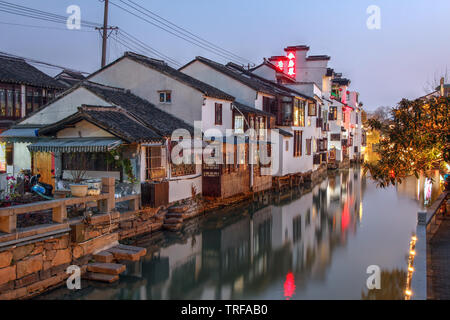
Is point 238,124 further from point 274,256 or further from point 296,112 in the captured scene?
point 274,256

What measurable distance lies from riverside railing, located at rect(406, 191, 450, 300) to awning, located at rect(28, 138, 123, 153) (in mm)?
11444

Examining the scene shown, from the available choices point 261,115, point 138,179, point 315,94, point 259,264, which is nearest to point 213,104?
point 261,115

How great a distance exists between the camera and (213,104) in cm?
2394

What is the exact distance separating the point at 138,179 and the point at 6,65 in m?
13.7

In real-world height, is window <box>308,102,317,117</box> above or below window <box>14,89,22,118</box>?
above

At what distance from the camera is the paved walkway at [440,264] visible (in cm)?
962

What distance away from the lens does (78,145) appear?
53.3 ft

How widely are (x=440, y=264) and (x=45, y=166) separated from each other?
17099 millimetres

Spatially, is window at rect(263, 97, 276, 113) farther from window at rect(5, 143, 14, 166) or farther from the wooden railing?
window at rect(5, 143, 14, 166)

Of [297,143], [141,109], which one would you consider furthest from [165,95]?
[297,143]

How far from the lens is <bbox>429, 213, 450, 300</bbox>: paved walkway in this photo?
962 centimetres

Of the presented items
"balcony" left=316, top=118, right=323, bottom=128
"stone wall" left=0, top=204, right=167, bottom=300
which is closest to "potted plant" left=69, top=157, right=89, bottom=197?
"stone wall" left=0, top=204, right=167, bottom=300

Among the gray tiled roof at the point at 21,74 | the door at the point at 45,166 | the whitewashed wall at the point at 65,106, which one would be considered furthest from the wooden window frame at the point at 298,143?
the door at the point at 45,166
